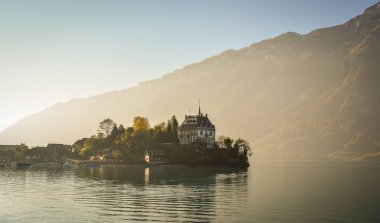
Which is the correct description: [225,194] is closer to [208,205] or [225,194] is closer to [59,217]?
[208,205]

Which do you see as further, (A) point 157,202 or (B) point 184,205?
(A) point 157,202

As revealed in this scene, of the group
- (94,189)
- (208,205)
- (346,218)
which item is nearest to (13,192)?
(94,189)

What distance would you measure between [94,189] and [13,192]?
18703mm

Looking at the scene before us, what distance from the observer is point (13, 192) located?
101688 millimetres

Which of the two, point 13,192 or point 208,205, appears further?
point 13,192

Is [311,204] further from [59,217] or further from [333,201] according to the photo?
[59,217]

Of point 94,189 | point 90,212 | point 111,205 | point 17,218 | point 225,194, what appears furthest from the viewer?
point 94,189

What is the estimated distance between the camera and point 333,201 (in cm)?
9031

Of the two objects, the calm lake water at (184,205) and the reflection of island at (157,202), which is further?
the reflection of island at (157,202)

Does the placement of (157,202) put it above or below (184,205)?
above

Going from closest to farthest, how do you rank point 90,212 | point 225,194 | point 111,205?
point 90,212 < point 111,205 < point 225,194

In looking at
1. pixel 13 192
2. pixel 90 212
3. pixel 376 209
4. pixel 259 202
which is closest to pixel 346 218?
pixel 376 209

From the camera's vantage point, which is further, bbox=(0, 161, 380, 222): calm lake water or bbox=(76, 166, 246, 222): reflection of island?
bbox=(76, 166, 246, 222): reflection of island

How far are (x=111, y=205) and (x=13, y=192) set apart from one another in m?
35.6
